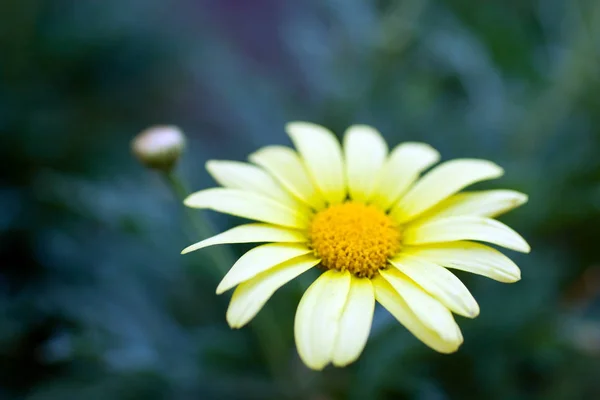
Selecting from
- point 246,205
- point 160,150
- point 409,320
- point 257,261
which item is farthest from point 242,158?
point 409,320

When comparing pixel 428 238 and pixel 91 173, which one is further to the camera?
pixel 91 173

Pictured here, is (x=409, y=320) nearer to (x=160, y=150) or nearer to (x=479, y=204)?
(x=479, y=204)

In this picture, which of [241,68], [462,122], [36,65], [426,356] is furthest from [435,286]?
[36,65]

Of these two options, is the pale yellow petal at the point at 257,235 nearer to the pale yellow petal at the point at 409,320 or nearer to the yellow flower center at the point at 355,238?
the yellow flower center at the point at 355,238

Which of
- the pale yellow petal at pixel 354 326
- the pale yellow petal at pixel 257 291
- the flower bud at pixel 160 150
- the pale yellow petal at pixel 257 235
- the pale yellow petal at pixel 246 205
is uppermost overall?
the flower bud at pixel 160 150

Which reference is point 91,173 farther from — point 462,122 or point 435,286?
point 435,286

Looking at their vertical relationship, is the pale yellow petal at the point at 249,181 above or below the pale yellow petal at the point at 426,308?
above

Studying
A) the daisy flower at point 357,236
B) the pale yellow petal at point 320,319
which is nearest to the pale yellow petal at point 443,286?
the daisy flower at point 357,236

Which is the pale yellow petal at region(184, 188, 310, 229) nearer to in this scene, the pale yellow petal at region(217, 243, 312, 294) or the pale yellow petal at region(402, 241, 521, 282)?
the pale yellow petal at region(217, 243, 312, 294)
